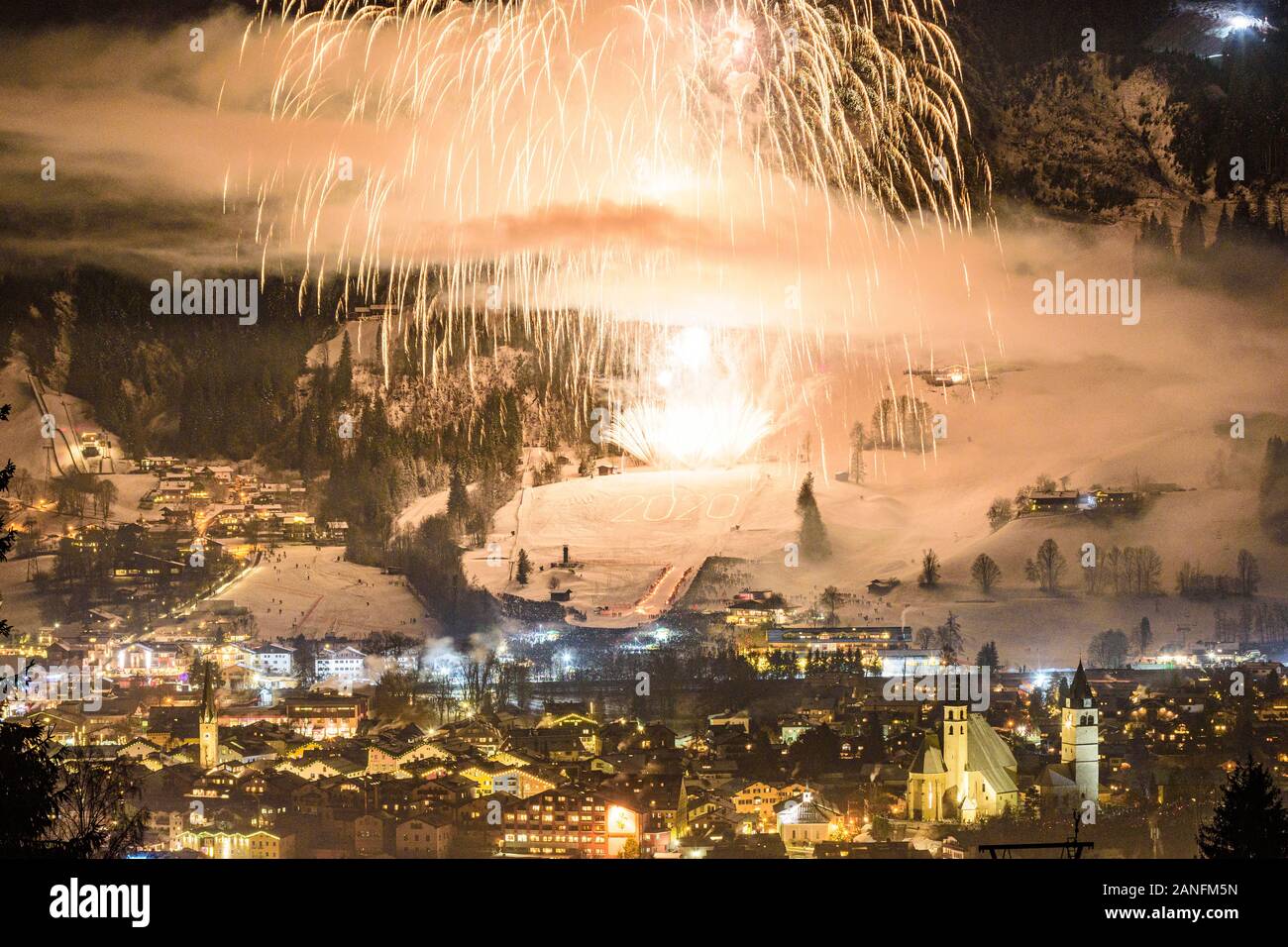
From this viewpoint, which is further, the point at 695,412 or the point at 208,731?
the point at 695,412

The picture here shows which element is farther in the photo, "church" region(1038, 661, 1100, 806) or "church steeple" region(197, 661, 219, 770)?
"church steeple" region(197, 661, 219, 770)

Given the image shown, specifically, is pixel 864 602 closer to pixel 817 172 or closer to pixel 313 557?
pixel 817 172

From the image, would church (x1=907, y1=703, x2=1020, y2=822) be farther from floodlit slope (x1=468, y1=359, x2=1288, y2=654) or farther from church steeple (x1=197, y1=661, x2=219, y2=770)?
A: church steeple (x1=197, y1=661, x2=219, y2=770)

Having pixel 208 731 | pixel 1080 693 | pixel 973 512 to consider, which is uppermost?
pixel 973 512

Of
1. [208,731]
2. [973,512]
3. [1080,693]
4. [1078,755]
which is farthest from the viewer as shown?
[973,512]

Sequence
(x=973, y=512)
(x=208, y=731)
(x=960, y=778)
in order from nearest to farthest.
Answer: (x=960, y=778)
(x=208, y=731)
(x=973, y=512)

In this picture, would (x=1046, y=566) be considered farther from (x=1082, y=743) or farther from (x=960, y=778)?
(x=960, y=778)

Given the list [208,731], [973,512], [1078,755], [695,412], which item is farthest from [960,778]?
[208,731]

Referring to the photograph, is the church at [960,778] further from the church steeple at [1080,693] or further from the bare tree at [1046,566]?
the bare tree at [1046,566]

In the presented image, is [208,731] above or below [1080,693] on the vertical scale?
below

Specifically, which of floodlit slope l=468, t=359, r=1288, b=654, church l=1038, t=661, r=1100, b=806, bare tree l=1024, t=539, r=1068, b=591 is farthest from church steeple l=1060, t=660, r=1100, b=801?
bare tree l=1024, t=539, r=1068, b=591
